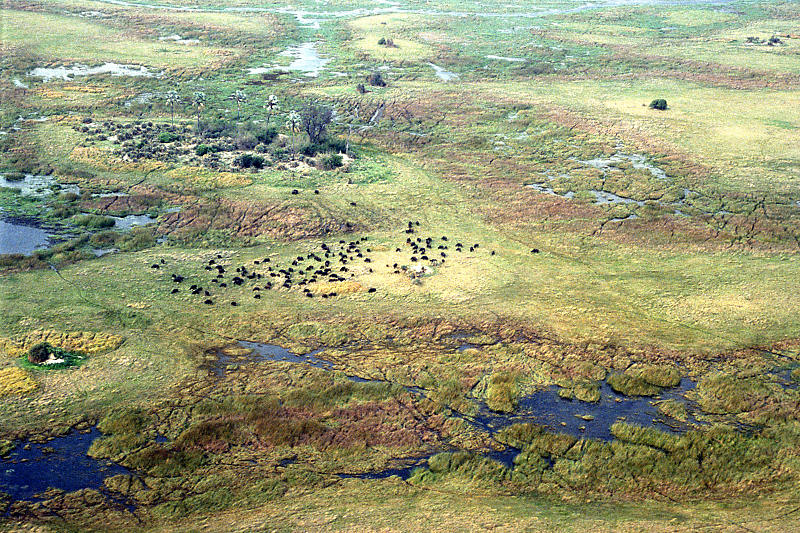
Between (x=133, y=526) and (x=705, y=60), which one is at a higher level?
(x=705, y=60)

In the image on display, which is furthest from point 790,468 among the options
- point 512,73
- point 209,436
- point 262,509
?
point 512,73

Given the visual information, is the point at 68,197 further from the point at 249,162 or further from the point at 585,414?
the point at 585,414

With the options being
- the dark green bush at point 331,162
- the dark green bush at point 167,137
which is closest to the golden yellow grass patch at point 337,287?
the dark green bush at point 331,162

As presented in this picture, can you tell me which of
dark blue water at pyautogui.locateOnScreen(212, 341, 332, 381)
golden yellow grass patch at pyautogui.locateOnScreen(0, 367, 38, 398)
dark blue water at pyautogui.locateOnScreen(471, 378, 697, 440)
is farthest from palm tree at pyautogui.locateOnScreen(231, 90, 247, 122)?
dark blue water at pyautogui.locateOnScreen(471, 378, 697, 440)

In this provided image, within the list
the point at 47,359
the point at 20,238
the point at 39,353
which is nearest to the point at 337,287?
the point at 47,359

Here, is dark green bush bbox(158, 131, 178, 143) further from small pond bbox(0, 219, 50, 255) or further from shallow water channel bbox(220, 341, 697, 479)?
shallow water channel bbox(220, 341, 697, 479)

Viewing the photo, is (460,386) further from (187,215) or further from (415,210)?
(187,215)
